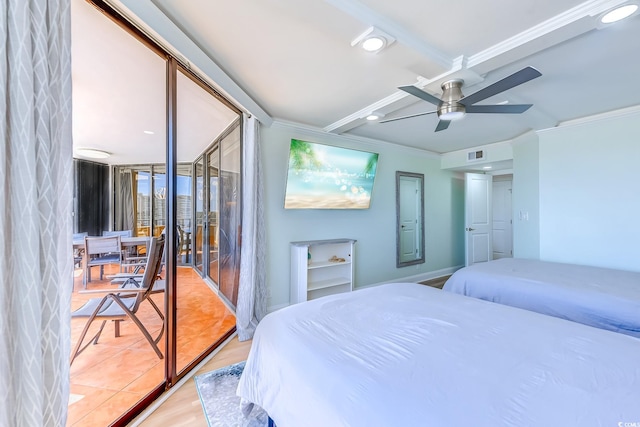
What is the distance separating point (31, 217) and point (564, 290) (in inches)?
126

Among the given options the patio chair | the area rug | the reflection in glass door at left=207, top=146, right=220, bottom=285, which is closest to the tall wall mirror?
the reflection in glass door at left=207, top=146, right=220, bottom=285

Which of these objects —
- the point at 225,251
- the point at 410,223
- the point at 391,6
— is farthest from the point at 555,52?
the point at 225,251

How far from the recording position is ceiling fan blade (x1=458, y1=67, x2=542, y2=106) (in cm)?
163

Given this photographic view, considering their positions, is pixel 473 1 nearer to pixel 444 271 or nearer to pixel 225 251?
pixel 225 251

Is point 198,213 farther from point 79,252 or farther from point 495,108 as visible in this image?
point 495,108

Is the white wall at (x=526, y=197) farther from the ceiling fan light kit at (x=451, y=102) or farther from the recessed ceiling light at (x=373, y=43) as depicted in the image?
the recessed ceiling light at (x=373, y=43)

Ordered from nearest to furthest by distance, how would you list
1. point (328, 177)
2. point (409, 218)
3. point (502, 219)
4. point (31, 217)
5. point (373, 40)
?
point (31, 217)
point (373, 40)
point (328, 177)
point (409, 218)
point (502, 219)

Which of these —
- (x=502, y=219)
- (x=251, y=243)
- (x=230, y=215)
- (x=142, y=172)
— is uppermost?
(x=142, y=172)

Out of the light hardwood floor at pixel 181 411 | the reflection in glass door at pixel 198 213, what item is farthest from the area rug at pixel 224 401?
the reflection in glass door at pixel 198 213

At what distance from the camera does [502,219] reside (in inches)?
258

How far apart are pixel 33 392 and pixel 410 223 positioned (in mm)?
4691

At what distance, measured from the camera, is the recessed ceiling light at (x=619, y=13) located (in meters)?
1.38

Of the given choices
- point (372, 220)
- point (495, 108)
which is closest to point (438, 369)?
point (495, 108)

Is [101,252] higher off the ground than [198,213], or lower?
lower
